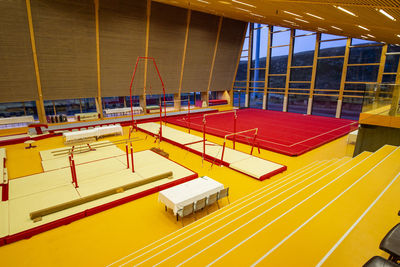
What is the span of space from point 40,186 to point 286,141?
32.8 feet

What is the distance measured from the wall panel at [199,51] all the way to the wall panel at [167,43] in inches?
29.7

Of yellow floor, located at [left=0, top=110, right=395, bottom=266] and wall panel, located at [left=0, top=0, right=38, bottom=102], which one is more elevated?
wall panel, located at [left=0, top=0, right=38, bottom=102]

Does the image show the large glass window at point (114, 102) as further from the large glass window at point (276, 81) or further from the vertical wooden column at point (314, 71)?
the vertical wooden column at point (314, 71)

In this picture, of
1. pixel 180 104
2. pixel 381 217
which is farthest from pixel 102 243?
pixel 180 104

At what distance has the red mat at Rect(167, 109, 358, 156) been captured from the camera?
33.3 ft

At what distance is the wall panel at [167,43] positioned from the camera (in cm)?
1448

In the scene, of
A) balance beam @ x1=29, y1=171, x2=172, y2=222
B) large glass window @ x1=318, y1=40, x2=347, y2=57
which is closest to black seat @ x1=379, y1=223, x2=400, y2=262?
balance beam @ x1=29, y1=171, x2=172, y2=222

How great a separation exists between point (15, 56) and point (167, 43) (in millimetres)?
8757

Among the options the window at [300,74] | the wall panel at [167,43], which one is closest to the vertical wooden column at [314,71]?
the window at [300,74]

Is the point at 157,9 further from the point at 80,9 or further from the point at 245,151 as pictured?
the point at 245,151

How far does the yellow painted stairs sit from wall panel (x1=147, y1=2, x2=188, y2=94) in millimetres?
13114

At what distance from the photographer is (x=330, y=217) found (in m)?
3.36

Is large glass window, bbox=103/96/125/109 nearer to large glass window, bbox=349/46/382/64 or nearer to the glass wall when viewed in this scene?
the glass wall

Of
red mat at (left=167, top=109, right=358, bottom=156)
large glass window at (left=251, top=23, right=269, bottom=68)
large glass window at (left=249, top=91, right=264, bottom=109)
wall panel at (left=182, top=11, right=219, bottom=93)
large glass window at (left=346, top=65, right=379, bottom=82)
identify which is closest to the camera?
red mat at (left=167, top=109, right=358, bottom=156)
